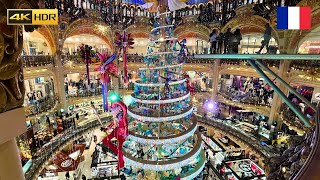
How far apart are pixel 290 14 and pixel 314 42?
19256mm

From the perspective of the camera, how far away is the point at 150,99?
8.67 metres

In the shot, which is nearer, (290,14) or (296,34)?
(290,14)

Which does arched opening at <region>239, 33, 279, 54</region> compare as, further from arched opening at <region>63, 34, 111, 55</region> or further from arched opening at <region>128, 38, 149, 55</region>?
arched opening at <region>63, 34, 111, 55</region>

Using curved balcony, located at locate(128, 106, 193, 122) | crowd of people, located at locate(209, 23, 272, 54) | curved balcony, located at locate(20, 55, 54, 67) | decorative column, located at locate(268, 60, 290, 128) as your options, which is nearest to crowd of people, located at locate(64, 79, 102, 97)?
curved balcony, located at locate(20, 55, 54, 67)

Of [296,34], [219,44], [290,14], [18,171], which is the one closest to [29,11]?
[18,171]

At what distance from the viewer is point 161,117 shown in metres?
8.15

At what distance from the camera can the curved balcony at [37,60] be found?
15242 mm

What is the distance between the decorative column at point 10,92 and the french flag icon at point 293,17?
3116 millimetres

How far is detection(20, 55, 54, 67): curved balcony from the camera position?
15242mm

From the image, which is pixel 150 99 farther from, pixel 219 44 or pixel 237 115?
pixel 237 115

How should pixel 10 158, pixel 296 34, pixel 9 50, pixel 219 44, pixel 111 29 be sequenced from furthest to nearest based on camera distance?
pixel 111 29, pixel 296 34, pixel 219 44, pixel 10 158, pixel 9 50

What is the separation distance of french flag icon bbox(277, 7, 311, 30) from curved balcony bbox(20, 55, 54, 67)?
17.1 metres

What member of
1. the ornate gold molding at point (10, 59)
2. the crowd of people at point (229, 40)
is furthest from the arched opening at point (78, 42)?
the ornate gold molding at point (10, 59)

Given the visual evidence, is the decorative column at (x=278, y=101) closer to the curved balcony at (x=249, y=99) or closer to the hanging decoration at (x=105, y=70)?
the curved balcony at (x=249, y=99)
